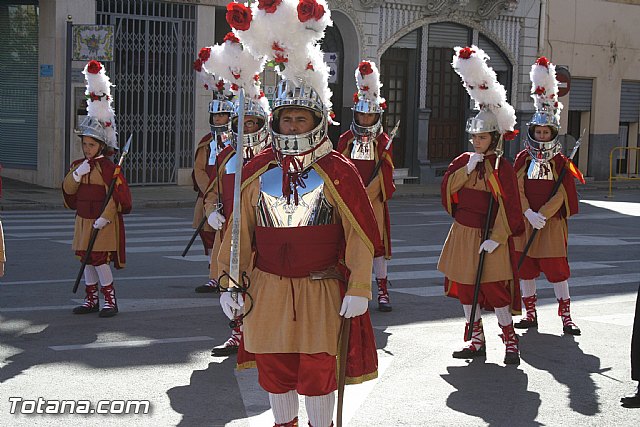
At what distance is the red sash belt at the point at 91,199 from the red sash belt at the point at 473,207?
11.1ft

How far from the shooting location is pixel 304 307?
6.10 meters

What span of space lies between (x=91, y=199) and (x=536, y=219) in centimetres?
411

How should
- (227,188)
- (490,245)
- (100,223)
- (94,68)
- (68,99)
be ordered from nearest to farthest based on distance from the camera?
(490,245)
(227,188)
(100,223)
(94,68)
(68,99)

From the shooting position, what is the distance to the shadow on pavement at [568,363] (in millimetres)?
8070

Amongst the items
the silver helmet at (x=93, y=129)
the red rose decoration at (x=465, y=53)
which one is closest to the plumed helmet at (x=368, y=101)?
the red rose decoration at (x=465, y=53)

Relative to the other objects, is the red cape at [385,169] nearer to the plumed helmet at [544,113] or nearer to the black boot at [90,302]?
the plumed helmet at [544,113]

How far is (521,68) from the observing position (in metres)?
33.6

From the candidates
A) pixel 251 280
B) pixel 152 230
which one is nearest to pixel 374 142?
pixel 251 280

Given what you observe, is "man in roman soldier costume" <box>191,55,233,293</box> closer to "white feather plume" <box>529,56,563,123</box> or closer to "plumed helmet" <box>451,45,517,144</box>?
"plumed helmet" <box>451,45,517,144</box>

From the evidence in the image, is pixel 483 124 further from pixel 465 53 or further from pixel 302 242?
pixel 302 242

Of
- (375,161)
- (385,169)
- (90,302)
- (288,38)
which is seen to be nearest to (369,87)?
(375,161)

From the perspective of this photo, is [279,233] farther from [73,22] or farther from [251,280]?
[73,22]

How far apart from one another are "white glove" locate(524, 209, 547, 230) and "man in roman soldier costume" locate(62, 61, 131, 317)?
372cm

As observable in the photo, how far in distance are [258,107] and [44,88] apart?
15693 mm
